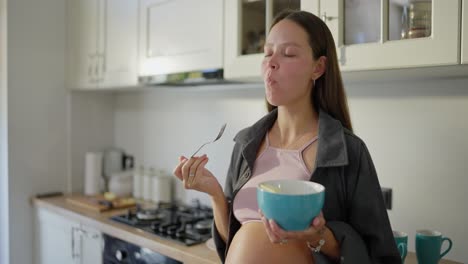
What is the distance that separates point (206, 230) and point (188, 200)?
580 millimetres

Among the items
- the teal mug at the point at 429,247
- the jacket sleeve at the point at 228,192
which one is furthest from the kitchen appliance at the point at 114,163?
the teal mug at the point at 429,247

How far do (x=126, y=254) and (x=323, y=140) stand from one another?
1176 millimetres

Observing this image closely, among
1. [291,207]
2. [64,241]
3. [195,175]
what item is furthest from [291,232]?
[64,241]

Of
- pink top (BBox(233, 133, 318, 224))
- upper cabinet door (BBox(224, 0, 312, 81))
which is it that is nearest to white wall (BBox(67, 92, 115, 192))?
upper cabinet door (BBox(224, 0, 312, 81))

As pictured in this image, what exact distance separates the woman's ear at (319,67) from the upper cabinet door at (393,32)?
0.94ft

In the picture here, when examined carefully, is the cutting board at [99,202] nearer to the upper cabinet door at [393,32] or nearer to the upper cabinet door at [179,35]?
→ the upper cabinet door at [179,35]

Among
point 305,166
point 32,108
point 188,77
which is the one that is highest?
point 188,77

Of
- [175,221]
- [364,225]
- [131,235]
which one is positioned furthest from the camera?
[175,221]

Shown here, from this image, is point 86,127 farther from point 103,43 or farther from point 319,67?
point 319,67

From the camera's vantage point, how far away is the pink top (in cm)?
92

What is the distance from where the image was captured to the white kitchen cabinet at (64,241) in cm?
197

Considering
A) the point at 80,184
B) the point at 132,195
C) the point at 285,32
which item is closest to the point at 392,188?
the point at 285,32

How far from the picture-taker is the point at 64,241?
2.15 meters

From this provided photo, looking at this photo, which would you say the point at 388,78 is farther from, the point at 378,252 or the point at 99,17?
the point at 99,17
